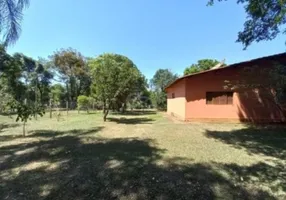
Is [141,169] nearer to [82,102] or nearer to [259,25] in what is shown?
[259,25]

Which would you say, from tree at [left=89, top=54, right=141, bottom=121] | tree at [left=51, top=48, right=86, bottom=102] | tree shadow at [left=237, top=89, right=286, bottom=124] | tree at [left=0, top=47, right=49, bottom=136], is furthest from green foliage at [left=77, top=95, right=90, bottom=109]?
tree shadow at [left=237, top=89, right=286, bottom=124]

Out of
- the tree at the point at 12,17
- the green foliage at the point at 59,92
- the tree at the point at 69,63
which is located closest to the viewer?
the tree at the point at 12,17

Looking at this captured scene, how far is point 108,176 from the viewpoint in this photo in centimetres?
482

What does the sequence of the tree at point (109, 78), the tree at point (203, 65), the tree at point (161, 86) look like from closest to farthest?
the tree at point (109, 78) → the tree at point (161, 86) → the tree at point (203, 65)

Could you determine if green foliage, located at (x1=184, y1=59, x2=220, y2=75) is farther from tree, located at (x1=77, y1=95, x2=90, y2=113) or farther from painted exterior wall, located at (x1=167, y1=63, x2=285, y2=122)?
painted exterior wall, located at (x1=167, y1=63, x2=285, y2=122)

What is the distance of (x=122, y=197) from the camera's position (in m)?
3.91

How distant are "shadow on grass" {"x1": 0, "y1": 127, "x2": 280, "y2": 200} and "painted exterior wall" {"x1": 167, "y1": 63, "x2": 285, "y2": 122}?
27.5ft

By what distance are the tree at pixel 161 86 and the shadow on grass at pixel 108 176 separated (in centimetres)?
2730

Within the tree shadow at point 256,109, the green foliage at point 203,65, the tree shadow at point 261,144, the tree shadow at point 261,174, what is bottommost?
the tree shadow at point 261,174

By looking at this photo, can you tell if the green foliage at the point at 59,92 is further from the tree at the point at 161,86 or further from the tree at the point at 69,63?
the tree at the point at 161,86

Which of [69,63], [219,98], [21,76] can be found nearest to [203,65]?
[69,63]

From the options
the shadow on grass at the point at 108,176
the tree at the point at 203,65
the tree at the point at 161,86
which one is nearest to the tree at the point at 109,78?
the shadow on grass at the point at 108,176

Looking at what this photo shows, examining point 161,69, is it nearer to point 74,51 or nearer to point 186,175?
point 74,51

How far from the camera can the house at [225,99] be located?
14320 mm
